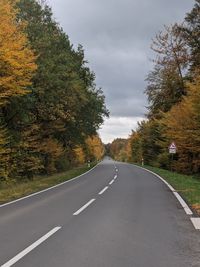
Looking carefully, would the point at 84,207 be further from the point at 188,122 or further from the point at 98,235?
the point at 188,122

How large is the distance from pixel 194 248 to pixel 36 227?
392 cm

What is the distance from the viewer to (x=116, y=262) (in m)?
6.62

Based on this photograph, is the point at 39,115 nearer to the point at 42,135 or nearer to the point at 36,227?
the point at 42,135

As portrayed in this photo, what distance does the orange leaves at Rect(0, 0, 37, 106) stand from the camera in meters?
21.6

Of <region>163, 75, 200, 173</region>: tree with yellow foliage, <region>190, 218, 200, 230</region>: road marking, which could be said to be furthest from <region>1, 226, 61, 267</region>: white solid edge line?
<region>163, 75, 200, 173</region>: tree with yellow foliage

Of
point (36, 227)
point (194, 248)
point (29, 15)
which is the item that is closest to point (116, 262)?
point (194, 248)

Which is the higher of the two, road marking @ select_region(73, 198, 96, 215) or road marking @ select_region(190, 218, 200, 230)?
road marking @ select_region(73, 198, 96, 215)

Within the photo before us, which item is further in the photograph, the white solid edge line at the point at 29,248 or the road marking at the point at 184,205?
the road marking at the point at 184,205

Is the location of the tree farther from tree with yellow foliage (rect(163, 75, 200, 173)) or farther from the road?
the road

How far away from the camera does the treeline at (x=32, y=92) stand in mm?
22641

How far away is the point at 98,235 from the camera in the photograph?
A: 8.90 meters

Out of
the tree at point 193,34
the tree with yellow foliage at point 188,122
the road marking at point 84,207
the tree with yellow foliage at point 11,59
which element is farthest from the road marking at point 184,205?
the tree at point 193,34

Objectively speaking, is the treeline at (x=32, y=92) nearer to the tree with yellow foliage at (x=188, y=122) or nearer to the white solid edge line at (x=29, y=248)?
the tree with yellow foliage at (x=188, y=122)

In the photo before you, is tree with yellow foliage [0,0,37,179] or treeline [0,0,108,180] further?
treeline [0,0,108,180]
